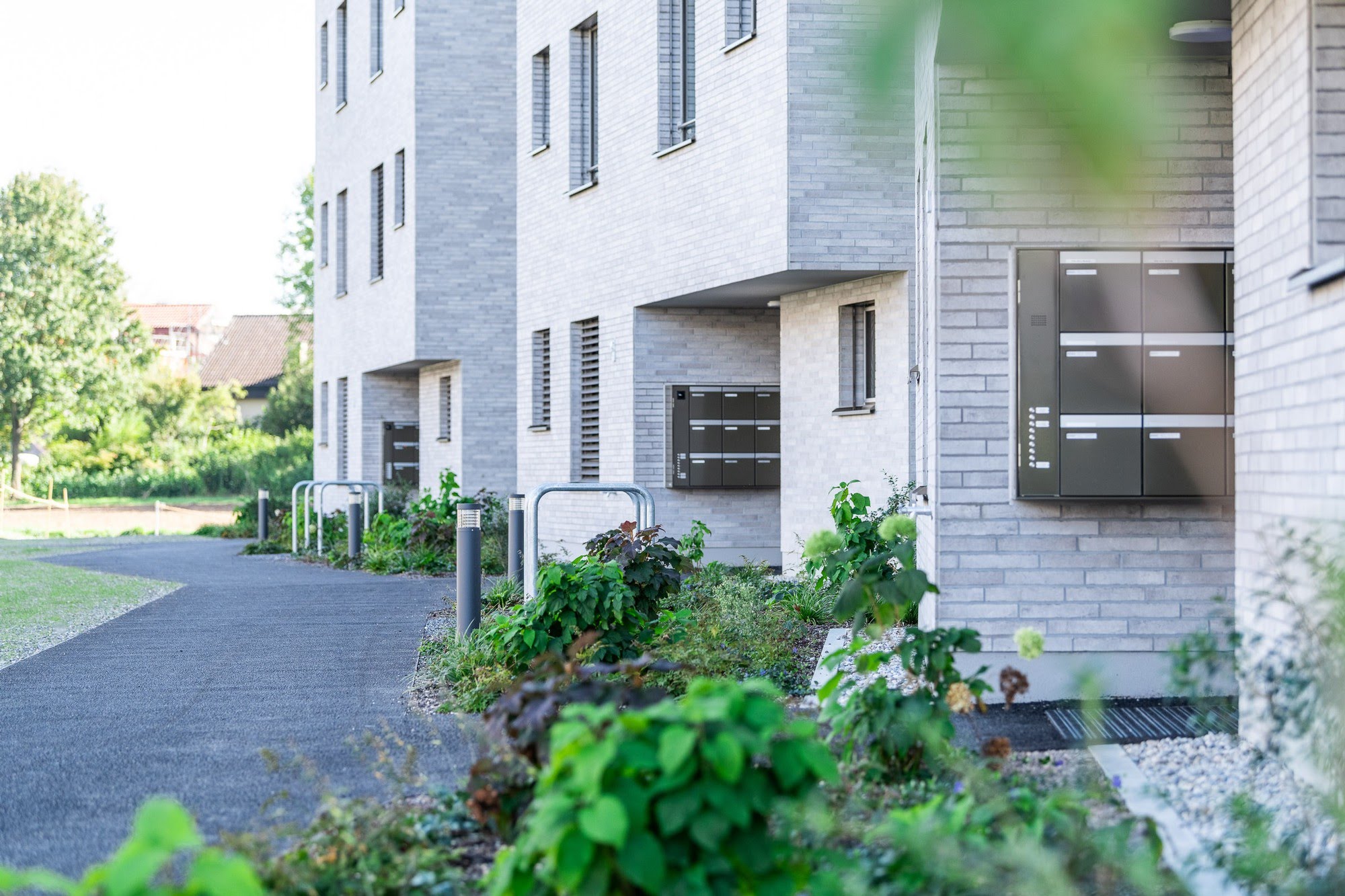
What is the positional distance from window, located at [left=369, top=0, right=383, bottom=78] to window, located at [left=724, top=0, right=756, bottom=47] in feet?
41.3

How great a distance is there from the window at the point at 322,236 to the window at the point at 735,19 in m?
17.1

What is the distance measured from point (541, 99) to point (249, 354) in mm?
67842

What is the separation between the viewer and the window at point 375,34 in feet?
80.8

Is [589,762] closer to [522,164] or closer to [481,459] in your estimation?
[522,164]

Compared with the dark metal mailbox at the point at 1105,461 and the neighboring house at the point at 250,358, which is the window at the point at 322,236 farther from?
the neighboring house at the point at 250,358

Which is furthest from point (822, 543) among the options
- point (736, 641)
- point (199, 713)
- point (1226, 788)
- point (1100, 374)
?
point (199, 713)

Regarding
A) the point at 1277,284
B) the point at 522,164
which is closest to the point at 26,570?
the point at 522,164

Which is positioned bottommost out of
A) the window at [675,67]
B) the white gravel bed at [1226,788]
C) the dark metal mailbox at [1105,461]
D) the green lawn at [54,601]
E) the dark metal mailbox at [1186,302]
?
the green lawn at [54,601]

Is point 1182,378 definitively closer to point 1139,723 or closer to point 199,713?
point 1139,723

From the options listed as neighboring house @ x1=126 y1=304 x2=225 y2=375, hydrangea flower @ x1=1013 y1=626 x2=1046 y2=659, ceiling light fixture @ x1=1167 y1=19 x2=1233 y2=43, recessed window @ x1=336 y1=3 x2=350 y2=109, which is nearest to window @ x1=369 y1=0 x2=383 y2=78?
recessed window @ x1=336 y1=3 x2=350 y2=109

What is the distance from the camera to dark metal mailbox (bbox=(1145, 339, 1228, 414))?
6930 mm

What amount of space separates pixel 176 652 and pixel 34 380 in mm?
47860

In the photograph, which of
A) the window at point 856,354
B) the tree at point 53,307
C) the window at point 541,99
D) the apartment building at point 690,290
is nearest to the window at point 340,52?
the apartment building at point 690,290

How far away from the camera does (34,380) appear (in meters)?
53.2
